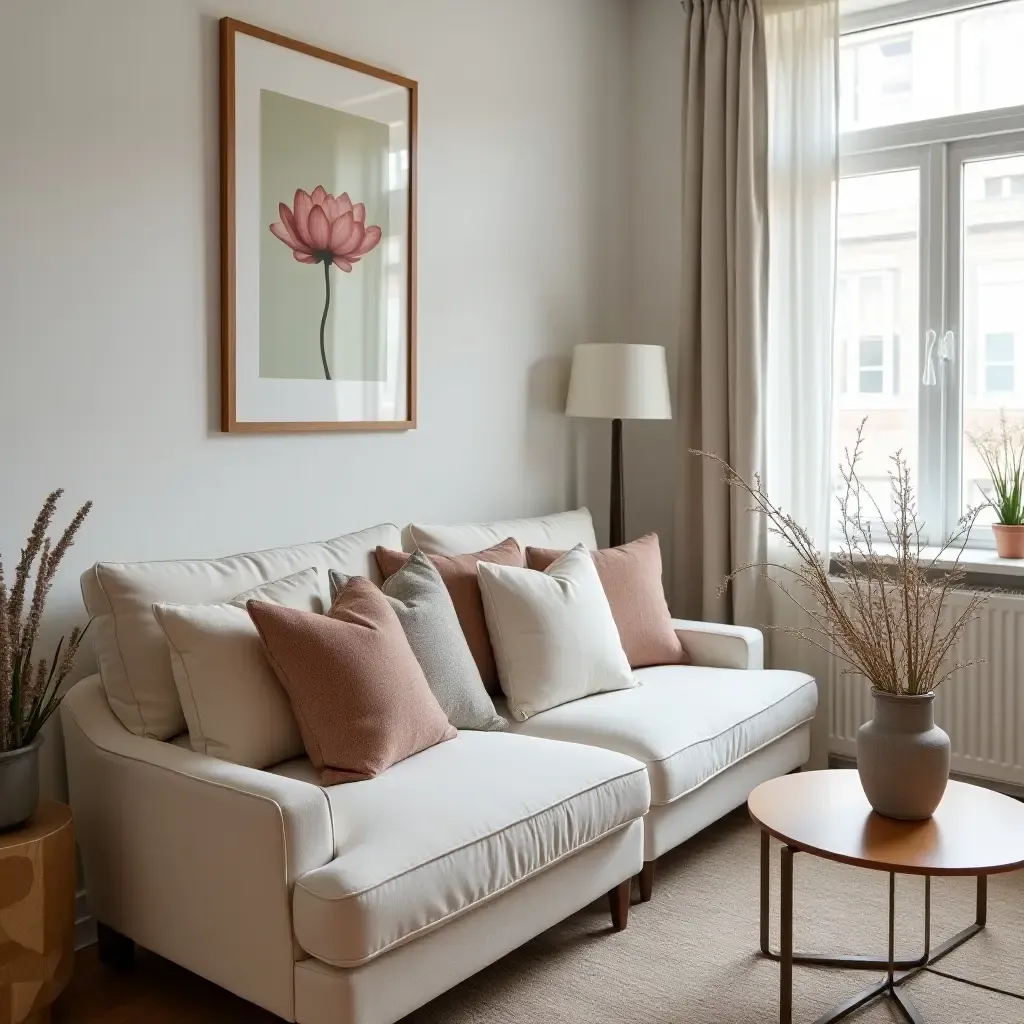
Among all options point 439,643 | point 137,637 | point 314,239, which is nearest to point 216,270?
point 314,239

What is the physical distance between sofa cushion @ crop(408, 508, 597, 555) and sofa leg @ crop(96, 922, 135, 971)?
131 cm

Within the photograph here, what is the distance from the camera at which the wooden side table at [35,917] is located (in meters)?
2.17

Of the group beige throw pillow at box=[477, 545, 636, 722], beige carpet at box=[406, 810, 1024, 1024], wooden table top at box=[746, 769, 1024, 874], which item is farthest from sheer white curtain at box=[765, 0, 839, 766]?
wooden table top at box=[746, 769, 1024, 874]

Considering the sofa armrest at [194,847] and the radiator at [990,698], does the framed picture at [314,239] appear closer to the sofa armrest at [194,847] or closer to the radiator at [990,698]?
the sofa armrest at [194,847]

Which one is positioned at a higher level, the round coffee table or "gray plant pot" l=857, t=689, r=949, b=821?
"gray plant pot" l=857, t=689, r=949, b=821

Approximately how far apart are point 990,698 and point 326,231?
8.25 ft

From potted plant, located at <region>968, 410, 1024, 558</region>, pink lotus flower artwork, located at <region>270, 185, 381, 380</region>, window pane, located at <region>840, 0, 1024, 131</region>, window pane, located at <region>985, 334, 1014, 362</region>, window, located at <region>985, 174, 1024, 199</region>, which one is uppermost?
window pane, located at <region>840, 0, 1024, 131</region>

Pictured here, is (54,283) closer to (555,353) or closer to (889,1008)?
(555,353)

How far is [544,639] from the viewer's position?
3.15 metres

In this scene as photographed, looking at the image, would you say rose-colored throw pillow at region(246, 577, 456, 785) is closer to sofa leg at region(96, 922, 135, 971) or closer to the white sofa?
the white sofa

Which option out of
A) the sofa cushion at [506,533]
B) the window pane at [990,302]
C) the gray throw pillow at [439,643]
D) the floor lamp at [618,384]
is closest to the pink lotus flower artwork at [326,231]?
the sofa cushion at [506,533]

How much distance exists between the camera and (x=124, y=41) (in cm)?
277

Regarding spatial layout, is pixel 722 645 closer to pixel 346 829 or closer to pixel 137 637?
pixel 346 829

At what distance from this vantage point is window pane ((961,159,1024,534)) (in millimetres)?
3887
